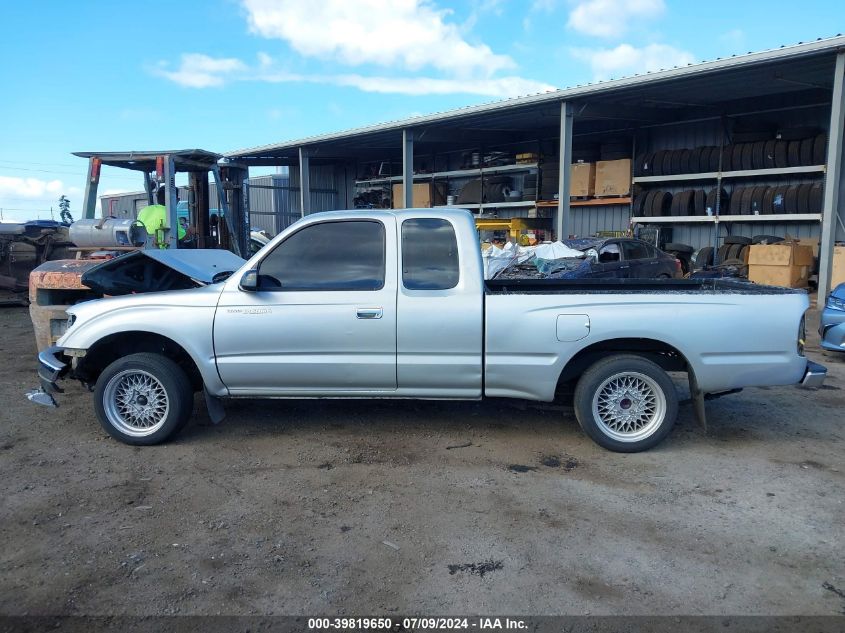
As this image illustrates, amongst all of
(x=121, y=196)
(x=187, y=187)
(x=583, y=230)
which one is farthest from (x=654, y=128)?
(x=121, y=196)

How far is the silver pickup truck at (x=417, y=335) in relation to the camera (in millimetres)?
5023

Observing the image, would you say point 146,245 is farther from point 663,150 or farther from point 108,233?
point 663,150

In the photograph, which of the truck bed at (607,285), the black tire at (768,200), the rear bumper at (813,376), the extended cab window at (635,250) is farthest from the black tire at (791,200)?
the rear bumper at (813,376)

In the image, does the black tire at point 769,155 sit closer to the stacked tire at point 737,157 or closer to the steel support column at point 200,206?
the stacked tire at point 737,157

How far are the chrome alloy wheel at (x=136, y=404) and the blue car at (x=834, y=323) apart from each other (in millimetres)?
7495

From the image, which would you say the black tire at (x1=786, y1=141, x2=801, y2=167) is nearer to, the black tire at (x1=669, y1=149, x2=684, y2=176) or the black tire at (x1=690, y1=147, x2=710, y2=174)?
the black tire at (x1=690, y1=147, x2=710, y2=174)

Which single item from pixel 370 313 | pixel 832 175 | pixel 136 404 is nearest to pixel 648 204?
pixel 832 175

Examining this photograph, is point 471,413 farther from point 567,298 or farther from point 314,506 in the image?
point 314,506

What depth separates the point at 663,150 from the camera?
747 inches

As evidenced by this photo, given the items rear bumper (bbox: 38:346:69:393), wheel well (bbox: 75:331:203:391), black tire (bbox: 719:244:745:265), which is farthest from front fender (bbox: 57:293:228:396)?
black tire (bbox: 719:244:745:265)

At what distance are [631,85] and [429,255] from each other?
1092 cm

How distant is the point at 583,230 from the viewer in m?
22.2

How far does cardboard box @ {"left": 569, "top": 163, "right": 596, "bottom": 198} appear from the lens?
19.8 metres

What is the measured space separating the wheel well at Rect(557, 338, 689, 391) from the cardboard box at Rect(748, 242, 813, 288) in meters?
11.0
